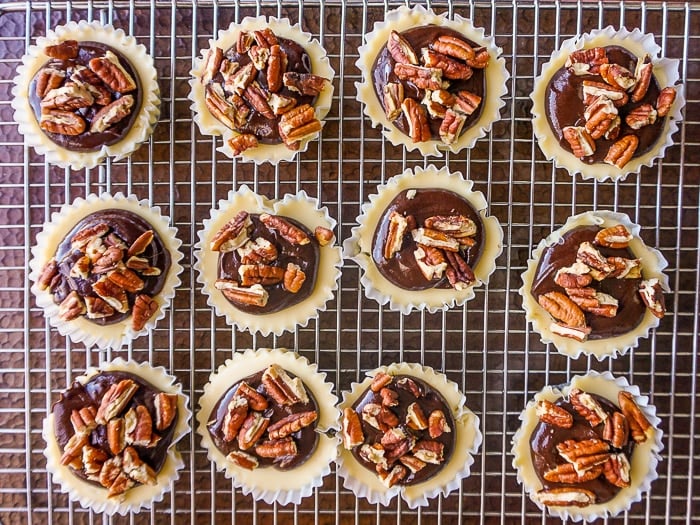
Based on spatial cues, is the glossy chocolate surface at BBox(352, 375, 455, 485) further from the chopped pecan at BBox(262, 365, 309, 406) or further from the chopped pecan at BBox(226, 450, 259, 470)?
the chopped pecan at BBox(226, 450, 259, 470)

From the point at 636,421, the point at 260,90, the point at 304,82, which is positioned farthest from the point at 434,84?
the point at 636,421

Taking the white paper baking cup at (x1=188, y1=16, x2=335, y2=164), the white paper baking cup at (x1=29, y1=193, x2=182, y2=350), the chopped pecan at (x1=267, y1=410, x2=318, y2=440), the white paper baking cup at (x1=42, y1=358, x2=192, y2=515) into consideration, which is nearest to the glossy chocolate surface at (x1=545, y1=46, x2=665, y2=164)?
the white paper baking cup at (x1=188, y1=16, x2=335, y2=164)

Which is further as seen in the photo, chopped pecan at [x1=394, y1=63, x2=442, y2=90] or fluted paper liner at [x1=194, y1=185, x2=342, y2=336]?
fluted paper liner at [x1=194, y1=185, x2=342, y2=336]

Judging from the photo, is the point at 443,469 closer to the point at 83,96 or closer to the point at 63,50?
the point at 83,96

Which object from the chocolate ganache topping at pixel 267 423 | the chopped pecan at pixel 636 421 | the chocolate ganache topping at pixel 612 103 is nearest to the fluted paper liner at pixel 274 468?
the chocolate ganache topping at pixel 267 423

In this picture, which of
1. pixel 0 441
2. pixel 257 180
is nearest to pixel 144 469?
pixel 0 441

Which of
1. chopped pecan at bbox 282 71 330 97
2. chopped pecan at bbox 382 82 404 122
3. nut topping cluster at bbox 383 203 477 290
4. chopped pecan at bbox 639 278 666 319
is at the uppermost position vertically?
chopped pecan at bbox 282 71 330 97
